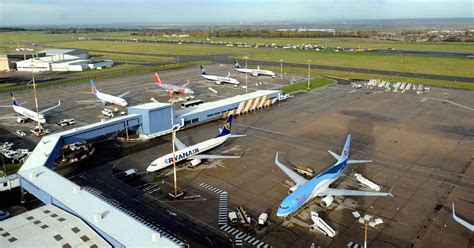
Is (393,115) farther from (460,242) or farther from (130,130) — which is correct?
(130,130)

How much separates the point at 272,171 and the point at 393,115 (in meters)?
56.7

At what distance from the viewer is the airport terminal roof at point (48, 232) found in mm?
36375

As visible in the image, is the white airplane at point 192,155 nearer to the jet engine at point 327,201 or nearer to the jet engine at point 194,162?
the jet engine at point 194,162

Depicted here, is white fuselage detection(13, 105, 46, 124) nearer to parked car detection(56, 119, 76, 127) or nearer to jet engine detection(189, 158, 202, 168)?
parked car detection(56, 119, 76, 127)

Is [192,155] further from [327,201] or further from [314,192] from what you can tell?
[327,201]

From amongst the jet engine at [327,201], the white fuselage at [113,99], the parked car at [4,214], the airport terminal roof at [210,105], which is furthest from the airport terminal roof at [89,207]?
the white fuselage at [113,99]

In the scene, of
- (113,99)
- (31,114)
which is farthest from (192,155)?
(113,99)

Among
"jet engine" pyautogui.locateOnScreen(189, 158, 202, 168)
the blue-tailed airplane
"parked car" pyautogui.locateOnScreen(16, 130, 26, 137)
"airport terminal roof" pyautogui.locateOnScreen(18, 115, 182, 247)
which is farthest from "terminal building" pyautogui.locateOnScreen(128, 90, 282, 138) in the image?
the blue-tailed airplane

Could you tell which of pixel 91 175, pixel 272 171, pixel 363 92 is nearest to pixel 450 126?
pixel 363 92

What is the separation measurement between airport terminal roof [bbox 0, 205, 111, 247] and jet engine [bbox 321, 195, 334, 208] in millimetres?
31094

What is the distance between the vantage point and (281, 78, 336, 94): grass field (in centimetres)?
14550

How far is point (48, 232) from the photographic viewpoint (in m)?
38.1

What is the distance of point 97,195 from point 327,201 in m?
36.2

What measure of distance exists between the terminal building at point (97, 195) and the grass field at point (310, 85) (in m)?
58.4
